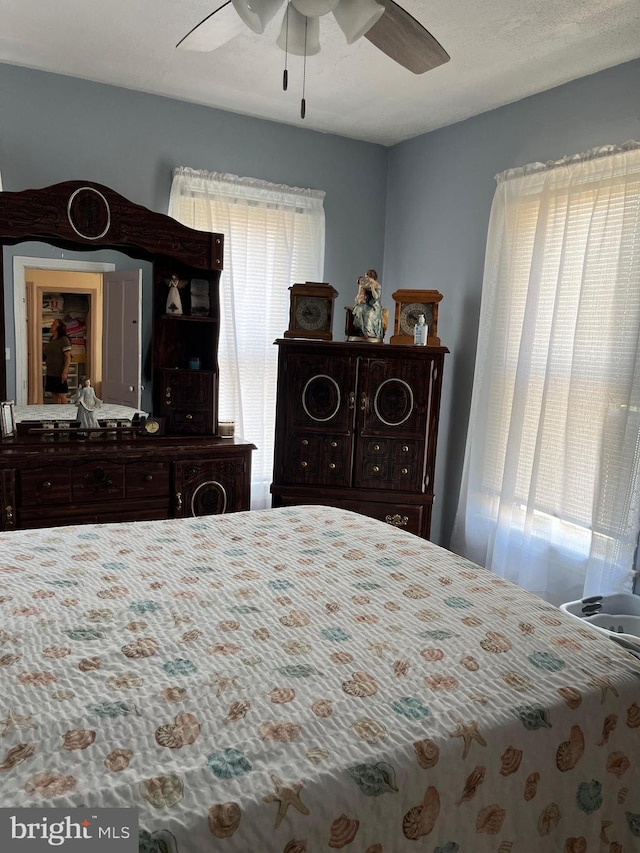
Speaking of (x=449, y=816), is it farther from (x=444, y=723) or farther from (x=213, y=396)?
(x=213, y=396)

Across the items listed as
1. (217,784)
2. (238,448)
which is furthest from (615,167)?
(217,784)

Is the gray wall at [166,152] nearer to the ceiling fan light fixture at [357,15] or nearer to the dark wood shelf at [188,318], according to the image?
the dark wood shelf at [188,318]

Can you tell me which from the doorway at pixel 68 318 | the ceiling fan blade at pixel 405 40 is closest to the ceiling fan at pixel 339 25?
the ceiling fan blade at pixel 405 40

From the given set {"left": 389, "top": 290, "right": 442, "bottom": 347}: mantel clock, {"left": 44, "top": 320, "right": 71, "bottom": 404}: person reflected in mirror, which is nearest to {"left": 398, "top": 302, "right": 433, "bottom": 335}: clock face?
{"left": 389, "top": 290, "right": 442, "bottom": 347}: mantel clock

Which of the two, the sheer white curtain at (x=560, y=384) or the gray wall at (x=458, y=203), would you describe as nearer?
the sheer white curtain at (x=560, y=384)

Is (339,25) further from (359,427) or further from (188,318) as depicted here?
(359,427)

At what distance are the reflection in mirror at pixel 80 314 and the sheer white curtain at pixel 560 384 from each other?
1.81 meters

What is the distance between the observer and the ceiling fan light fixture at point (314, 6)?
1671 mm

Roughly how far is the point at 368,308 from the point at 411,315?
24 cm

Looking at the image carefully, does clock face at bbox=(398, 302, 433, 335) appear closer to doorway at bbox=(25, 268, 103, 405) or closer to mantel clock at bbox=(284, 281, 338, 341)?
mantel clock at bbox=(284, 281, 338, 341)

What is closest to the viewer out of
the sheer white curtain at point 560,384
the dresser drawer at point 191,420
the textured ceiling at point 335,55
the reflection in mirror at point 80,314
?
the textured ceiling at point 335,55

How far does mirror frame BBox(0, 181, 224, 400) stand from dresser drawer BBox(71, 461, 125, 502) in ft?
1.79

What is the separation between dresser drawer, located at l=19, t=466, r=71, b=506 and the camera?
2.88 meters

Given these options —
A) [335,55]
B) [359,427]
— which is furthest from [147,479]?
Answer: [335,55]
